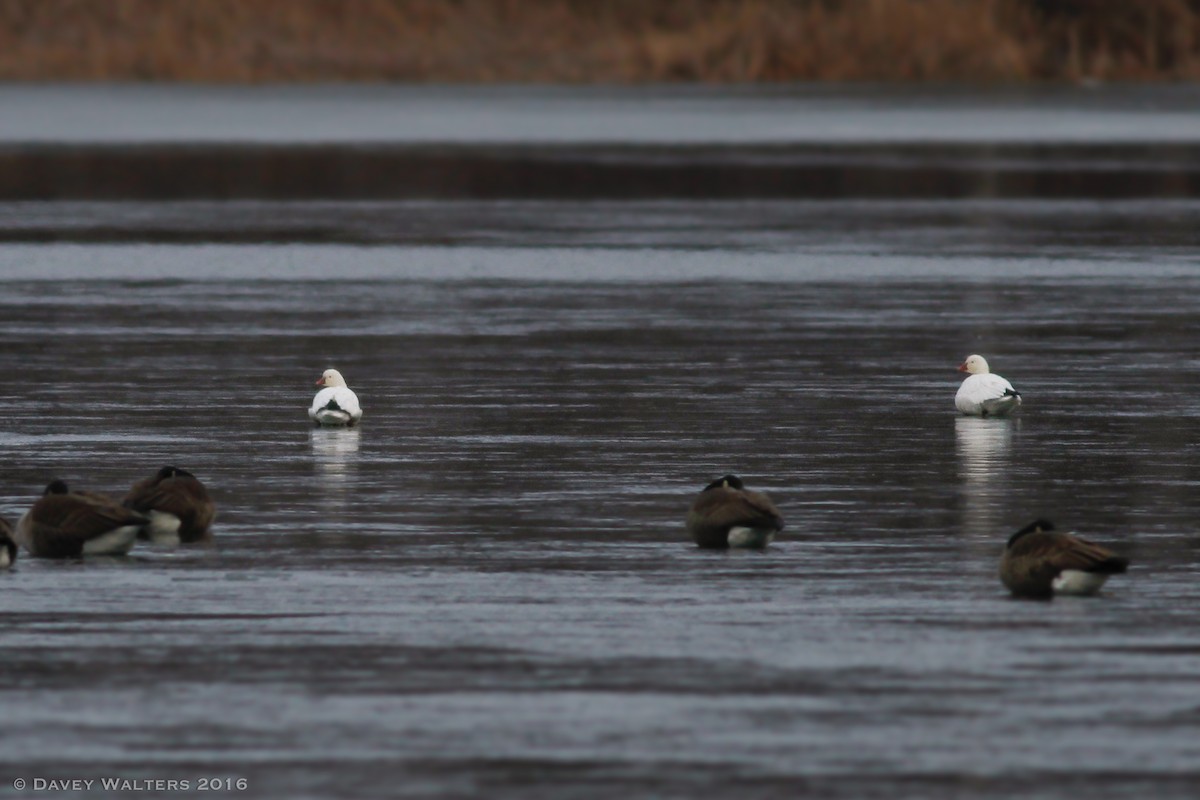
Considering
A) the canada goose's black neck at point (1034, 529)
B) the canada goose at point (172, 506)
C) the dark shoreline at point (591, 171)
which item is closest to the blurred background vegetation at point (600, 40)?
the dark shoreline at point (591, 171)

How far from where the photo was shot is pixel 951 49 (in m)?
96.2

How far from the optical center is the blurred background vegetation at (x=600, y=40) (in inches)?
3745

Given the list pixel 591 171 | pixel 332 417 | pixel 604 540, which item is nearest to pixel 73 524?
pixel 604 540

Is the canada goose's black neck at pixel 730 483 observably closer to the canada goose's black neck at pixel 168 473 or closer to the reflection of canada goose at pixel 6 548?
the canada goose's black neck at pixel 168 473

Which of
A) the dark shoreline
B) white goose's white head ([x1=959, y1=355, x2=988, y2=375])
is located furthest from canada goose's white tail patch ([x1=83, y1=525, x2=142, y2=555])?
the dark shoreline

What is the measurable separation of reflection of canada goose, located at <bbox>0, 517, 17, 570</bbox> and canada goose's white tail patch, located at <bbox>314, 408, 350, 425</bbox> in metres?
4.46

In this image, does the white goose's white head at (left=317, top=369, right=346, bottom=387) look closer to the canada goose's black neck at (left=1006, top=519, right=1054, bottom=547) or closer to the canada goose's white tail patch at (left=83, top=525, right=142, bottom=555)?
the canada goose's white tail patch at (left=83, top=525, right=142, bottom=555)

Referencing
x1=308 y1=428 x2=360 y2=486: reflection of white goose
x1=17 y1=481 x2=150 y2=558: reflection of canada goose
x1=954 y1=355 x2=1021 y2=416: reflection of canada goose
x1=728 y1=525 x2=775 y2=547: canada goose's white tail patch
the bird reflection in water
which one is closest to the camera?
x1=17 y1=481 x2=150 y2=558: reflection of canada goose

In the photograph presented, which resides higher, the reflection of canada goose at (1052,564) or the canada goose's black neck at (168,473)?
→ the canada goose's black neck at (168,473)

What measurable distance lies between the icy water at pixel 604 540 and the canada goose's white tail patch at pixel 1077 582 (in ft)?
0.41

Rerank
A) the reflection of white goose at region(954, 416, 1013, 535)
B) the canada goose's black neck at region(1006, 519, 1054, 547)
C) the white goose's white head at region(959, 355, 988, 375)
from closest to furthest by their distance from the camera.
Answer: the canada goose's black neck at region(1006, 519, 1054, 547), the reflection of white goose at region(954, 416, 1013, 535), the white goose's white head at region(959, 355, 988, 375)

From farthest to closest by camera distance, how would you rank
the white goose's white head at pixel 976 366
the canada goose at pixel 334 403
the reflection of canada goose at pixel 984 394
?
the white goose's white head at pixel 976 366 < the reflection of canada goose at pixel 984 394 < the canada goose at pixel 334 403

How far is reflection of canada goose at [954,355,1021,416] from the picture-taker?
16.1m

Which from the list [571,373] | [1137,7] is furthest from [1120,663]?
[1137,7]
